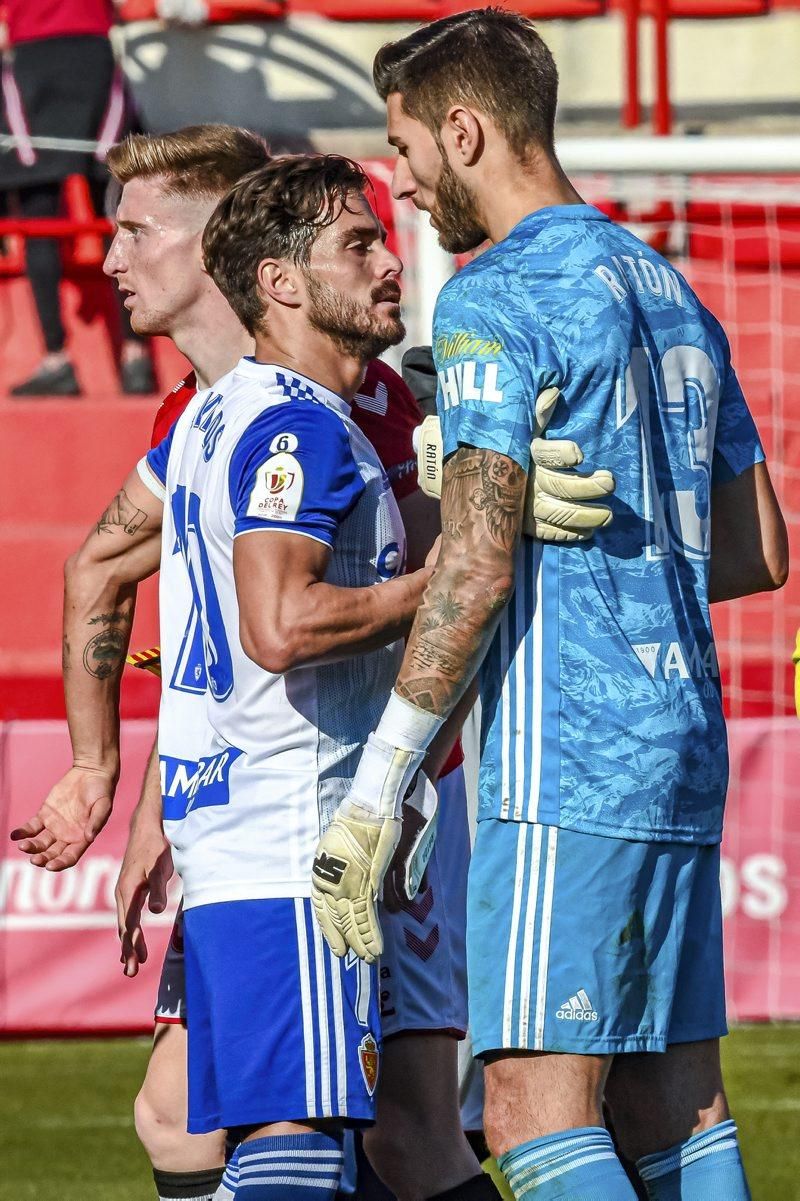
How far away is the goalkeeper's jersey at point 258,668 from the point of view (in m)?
2.47

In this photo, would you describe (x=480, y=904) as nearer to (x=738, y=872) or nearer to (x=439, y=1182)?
Answer: (x=439, y=1182)

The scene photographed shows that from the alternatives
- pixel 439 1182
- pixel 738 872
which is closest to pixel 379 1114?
pixel 439 1182

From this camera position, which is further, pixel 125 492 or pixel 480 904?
pixel 125 492

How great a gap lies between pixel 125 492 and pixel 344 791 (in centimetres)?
91

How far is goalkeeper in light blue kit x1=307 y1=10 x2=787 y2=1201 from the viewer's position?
2387 millimetres

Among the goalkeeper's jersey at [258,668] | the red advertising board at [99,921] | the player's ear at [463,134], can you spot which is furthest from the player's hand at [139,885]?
the red advertising board at [99,921]

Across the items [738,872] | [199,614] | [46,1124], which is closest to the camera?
[199,614]

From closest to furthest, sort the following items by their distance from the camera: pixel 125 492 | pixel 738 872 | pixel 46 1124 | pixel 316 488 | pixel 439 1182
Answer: pixel 316 488 → pixel 439 1182 → pixel 125 492 → pixel 46 1124 → pixel 738 872

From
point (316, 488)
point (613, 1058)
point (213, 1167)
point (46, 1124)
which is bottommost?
point (46, 1124)

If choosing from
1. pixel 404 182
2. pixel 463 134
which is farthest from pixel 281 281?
pixel 463 134

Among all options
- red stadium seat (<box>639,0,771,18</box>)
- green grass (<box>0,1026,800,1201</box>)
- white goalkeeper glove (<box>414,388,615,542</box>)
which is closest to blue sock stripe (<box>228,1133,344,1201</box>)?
white goalkeeper glove (<box>414,388,615,542</box>)

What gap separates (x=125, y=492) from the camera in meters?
3.19

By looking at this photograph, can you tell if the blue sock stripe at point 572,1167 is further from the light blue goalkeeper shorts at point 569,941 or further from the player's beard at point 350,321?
the player's beard at point 350,321

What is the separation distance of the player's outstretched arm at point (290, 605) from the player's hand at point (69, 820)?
0.81m
